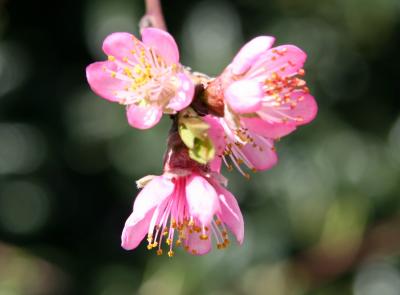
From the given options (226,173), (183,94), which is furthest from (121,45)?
(226,173)

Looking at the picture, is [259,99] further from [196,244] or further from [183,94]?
[196,244]

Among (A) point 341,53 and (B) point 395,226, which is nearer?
(B) point 395,226

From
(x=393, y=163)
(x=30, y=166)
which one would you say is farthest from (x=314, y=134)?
(x=30, y=166)

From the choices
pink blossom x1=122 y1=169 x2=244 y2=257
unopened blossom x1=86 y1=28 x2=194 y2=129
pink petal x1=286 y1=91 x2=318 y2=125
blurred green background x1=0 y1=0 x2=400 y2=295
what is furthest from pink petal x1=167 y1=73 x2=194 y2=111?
blurred green background x1=0 y1=0 x2=400 y2=295

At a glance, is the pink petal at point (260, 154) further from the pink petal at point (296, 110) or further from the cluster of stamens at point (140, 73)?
the cluster of stamens at point (140, 73)

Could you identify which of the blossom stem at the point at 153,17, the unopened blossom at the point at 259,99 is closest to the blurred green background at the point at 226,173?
the blossom stem at the point at 153,17

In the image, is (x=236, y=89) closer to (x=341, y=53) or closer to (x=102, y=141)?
(x=102, y=141)

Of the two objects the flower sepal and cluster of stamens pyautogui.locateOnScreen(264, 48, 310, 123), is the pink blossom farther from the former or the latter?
cluster of stamens pyautogui.locateOnScreen(264, 48, 310, 123)
